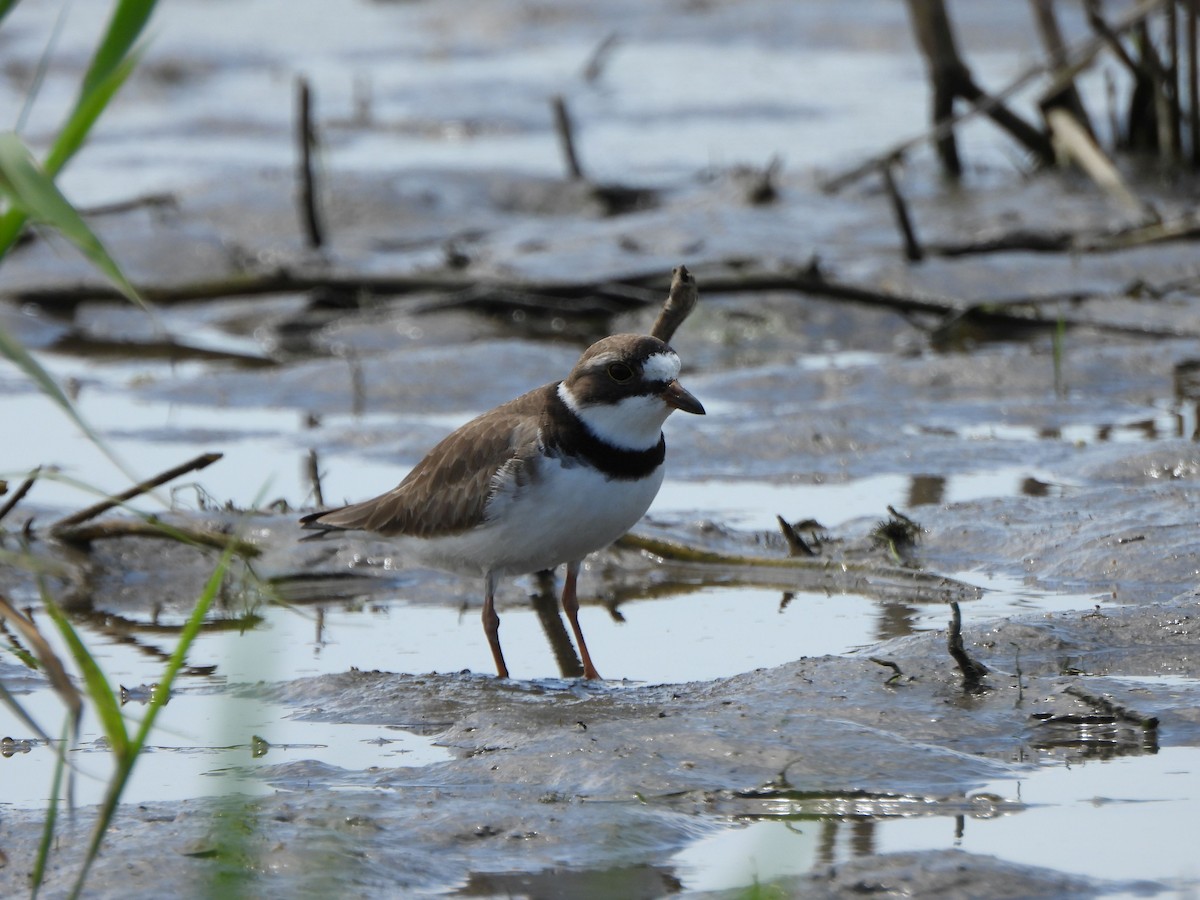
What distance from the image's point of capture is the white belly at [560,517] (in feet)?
16.6

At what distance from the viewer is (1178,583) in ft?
18.5

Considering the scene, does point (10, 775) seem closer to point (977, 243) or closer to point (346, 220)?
point (977, 243)

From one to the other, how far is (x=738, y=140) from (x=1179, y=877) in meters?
12.6

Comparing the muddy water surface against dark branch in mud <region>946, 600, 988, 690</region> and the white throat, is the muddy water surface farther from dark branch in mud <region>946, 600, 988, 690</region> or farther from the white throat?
the white throat

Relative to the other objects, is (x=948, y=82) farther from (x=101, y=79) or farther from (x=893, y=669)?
(x=101, y=79)

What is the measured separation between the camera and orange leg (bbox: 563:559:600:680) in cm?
519

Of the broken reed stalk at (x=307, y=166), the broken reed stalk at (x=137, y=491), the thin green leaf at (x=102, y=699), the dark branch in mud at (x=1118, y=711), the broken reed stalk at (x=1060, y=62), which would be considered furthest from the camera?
the broken reed stalk at (x=1060, y=62)

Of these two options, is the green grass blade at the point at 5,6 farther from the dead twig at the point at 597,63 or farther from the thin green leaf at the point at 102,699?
the dead twig at the point at 597,63

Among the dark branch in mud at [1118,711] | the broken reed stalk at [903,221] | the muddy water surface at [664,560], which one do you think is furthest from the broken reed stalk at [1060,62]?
the dark branch in mud at [1118,711]

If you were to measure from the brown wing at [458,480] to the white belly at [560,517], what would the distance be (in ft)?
0.32

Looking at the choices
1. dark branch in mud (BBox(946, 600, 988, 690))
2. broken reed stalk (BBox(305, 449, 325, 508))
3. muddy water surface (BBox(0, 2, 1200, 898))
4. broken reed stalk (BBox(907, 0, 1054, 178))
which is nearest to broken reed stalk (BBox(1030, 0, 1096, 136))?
broken reed stalk (BBox(907, 0, 1054, 178))

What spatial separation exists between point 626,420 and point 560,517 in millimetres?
346

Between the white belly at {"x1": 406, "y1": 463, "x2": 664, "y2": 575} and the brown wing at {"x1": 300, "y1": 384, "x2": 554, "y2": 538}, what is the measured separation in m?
0.10

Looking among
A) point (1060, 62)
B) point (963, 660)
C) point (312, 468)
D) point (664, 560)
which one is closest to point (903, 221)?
point (1060, 62)
